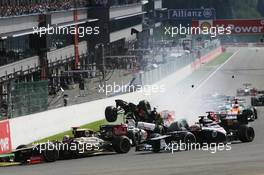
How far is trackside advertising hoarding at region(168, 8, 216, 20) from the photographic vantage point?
90562 millimetres

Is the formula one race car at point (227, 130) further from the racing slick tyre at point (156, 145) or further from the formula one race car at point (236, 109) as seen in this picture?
the formula one race car at point (236, 109)

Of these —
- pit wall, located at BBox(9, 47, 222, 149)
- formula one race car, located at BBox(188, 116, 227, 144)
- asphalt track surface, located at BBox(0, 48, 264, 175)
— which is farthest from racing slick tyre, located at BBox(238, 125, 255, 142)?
pit wall, located at BBox(9, 47, 222, 149)

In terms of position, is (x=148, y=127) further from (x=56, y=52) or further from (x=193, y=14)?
(x=193, y=14)

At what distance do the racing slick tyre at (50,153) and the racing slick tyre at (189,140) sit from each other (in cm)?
423

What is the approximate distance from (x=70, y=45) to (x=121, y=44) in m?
21.2

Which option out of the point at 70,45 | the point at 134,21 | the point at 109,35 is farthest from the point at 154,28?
the point at 70,45

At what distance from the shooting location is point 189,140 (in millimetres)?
26562

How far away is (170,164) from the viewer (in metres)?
22.1

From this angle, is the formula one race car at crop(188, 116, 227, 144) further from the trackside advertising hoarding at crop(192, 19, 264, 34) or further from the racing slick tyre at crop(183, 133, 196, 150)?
the trackside advertising hoarding at crop(192, 19, 264, 34)

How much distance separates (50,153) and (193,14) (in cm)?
6681

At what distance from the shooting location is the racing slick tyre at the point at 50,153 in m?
24.8

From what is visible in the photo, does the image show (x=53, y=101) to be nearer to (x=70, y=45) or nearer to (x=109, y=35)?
(x=70, y=45)

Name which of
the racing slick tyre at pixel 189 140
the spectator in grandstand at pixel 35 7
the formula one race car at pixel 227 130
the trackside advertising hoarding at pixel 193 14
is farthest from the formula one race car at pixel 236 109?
the trackside advertising hoarding at pixel 193 14

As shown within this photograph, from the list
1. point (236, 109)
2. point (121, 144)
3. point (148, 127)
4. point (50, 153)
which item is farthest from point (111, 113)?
point (50, 153)
